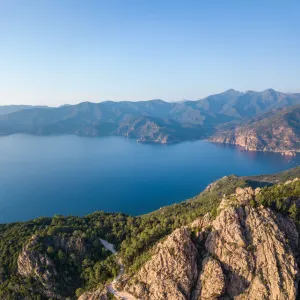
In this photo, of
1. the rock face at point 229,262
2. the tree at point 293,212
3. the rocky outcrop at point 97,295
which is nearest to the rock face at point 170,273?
the rock face at point 229,262

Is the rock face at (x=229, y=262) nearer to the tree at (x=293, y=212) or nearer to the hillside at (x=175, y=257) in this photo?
the hillside at (x=175, y=257)

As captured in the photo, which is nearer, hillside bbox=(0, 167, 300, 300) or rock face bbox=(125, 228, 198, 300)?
hillside bbox=(0, 167, 300, 300)

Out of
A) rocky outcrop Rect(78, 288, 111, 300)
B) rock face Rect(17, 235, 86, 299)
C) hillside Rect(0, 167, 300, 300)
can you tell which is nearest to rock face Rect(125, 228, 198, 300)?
hillside Rect(0, 167, 300, 300)

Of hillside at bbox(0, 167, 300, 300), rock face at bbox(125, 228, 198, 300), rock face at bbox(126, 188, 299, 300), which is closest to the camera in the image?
rock face at bbox(126, 188, 299, 300)

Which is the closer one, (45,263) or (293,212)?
(293,212)

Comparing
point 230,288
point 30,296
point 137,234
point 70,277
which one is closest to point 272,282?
point 230,288

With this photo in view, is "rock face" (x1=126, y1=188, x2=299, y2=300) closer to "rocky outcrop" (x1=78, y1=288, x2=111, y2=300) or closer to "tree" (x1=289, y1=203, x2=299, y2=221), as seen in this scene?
"tree" (x1=289, y1=203, x2=299, y2=221)

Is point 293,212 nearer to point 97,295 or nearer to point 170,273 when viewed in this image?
point 170,273

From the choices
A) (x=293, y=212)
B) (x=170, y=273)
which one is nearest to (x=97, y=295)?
(x=170, y=273)
